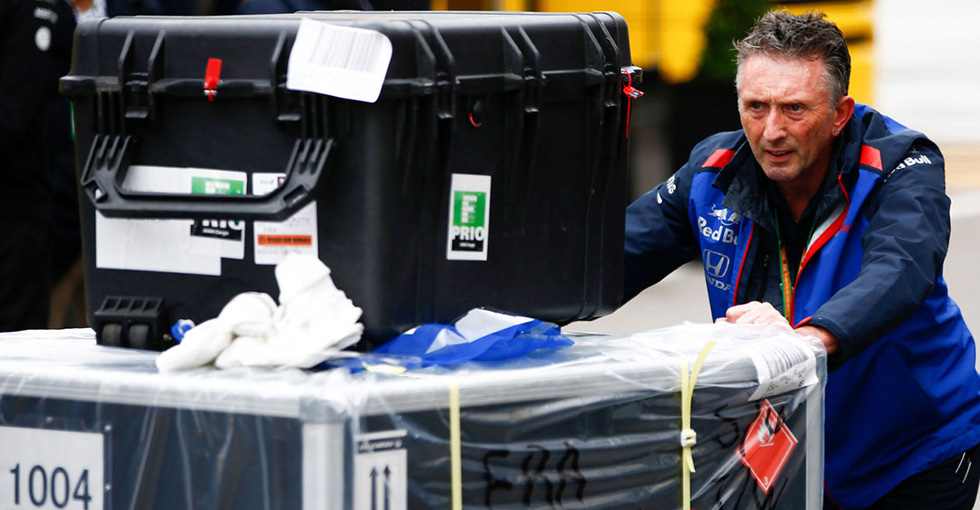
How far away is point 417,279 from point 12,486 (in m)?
0.68

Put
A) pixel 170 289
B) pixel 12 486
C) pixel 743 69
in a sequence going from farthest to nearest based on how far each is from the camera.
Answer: pixel 743 69 < pixel 170 289 < pixel 12 486

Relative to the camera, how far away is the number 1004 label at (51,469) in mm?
2061

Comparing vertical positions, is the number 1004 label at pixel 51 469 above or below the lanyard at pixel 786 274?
below

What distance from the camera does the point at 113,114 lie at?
7.30 feet

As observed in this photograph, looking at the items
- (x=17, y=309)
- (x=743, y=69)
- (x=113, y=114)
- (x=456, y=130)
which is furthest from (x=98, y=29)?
(x=17, y=309)

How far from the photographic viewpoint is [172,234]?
2.23m

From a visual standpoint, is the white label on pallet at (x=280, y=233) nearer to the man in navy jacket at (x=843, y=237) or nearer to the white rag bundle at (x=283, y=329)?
the white rag bundle at (x=283, y=329)

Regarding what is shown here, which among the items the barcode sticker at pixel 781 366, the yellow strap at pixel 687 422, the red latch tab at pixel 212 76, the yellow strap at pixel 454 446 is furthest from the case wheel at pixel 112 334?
the barcode sticker at pixel 781 366

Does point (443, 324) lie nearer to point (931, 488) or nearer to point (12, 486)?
point (12, 486)

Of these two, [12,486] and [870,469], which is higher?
[12,486]

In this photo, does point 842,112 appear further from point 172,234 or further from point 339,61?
point 172,234

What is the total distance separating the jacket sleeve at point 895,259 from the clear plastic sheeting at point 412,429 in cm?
14

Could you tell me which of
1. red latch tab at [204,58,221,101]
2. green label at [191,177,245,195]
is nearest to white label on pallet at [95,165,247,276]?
green label at [191,177,245,195]

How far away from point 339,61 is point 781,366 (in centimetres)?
84
